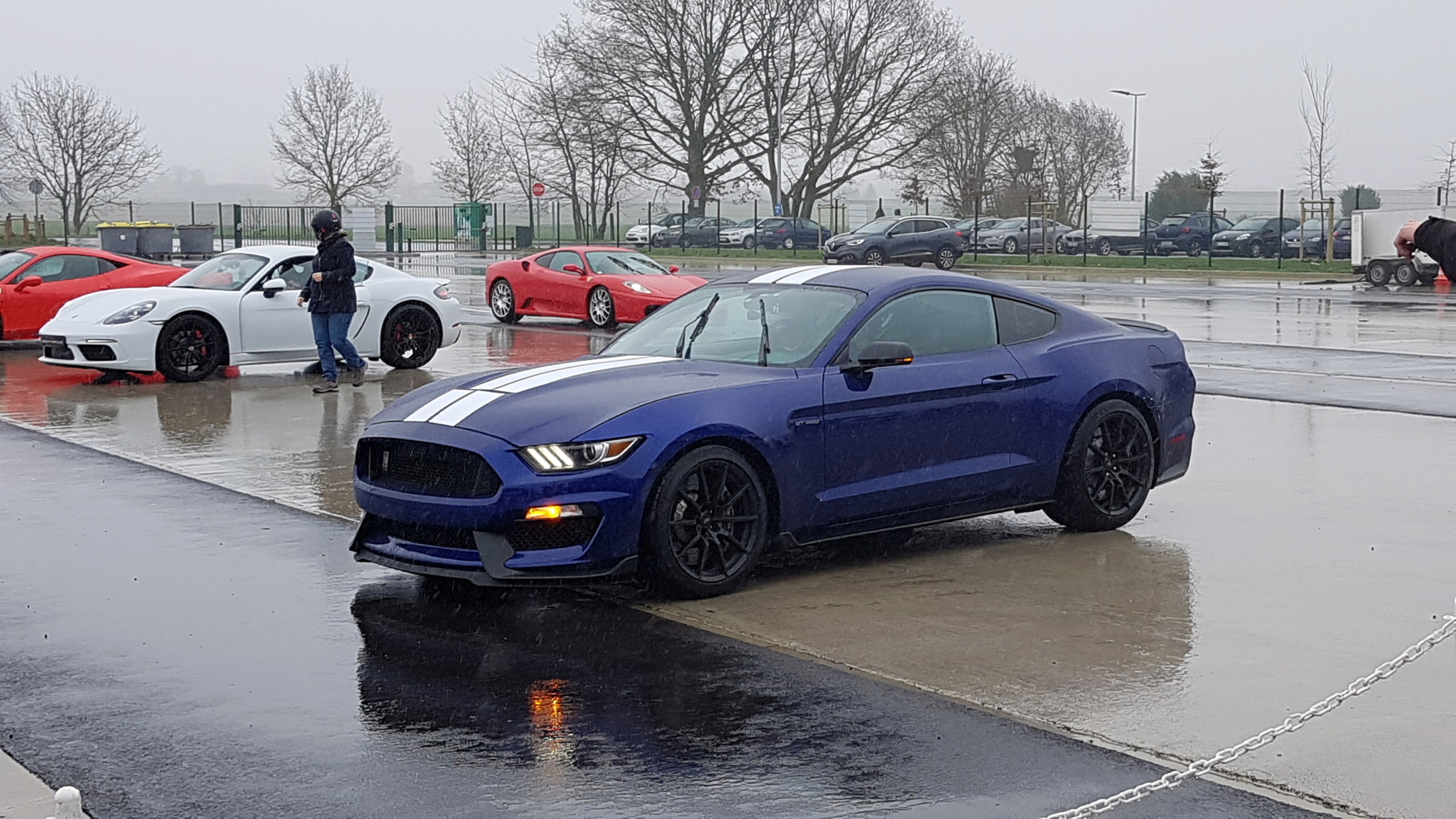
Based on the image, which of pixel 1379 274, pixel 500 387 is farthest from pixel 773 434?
pixel 1379 274

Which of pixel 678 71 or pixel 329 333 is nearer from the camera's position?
pixel 329 333

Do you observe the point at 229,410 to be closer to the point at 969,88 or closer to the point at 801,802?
the point at 801,802

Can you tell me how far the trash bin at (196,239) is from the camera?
178ft

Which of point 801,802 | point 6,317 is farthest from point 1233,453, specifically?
Result: point 6,317

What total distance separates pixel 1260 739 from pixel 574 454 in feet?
9.38

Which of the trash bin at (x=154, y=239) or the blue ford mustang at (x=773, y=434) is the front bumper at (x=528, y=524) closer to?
the blue ford mustang at (x=773, y=434)

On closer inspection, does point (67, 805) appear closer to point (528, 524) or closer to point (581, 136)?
point (528, 524)

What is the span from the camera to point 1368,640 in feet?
20.5

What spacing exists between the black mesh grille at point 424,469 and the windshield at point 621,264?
52.2 feet

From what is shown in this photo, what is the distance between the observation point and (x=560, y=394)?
6.94 meters

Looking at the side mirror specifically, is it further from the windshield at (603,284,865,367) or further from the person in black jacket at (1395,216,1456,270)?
the person in black jacket at (1395,216,1456,270)

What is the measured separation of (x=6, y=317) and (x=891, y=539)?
13749 mm

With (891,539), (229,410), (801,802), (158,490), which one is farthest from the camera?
(229,410)

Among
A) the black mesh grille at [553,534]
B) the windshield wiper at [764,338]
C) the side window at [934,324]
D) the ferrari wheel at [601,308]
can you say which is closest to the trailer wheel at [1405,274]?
the ferrari wheel at [601,308]
